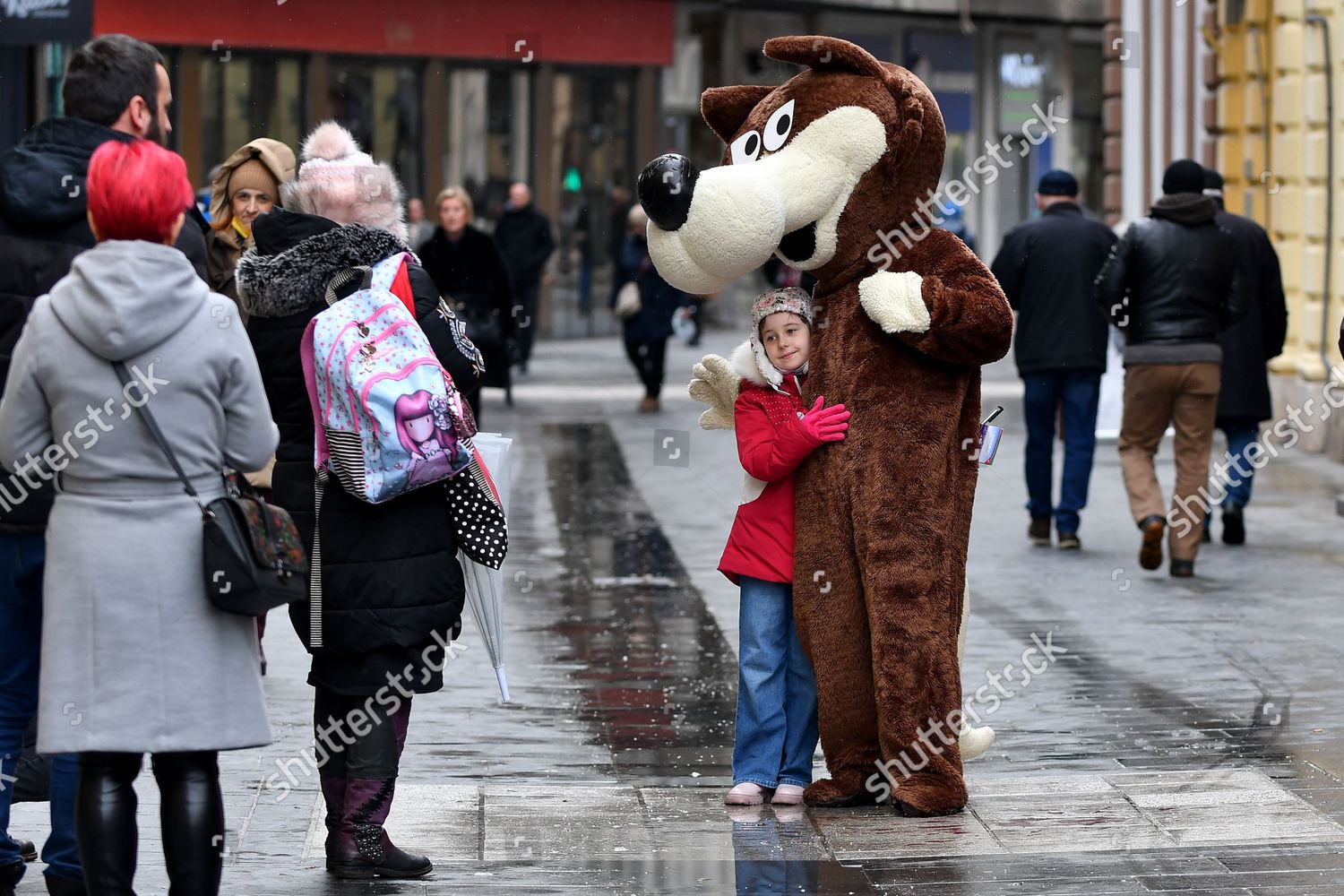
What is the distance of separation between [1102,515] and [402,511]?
7.88 m

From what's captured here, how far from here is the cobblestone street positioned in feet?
17.7

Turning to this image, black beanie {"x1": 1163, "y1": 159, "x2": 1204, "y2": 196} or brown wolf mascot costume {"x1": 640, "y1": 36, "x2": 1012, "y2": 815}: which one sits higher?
black beanie {"x1": 1163, "y1": 159, "x2": 1204, "y2": 196}

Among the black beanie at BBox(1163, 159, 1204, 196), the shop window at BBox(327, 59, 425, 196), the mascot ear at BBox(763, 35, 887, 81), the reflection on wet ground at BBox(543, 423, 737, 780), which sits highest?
the shop window at BBox(327, 59, 425, 196)

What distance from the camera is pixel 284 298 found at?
5.36m

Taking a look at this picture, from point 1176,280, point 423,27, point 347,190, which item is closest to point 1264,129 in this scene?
point 1176,280

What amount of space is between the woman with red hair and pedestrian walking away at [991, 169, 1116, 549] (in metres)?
7.18

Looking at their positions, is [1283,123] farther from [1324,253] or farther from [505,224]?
[505,224]

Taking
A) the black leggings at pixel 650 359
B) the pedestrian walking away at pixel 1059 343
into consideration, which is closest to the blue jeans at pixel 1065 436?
the pedestrian walking away at pixel 1059 343

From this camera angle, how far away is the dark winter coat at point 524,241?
72.5 ft

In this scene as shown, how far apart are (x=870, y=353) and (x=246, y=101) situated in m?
22.2

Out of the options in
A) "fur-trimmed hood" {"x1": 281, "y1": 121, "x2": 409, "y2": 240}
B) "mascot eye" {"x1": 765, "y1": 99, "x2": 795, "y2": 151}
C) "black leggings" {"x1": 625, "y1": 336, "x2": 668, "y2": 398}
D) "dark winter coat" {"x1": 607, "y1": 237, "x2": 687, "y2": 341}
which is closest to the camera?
"fur-trimmed hood" {"x1": 281, "y1": 121, "x2": 409, "y2": 240}

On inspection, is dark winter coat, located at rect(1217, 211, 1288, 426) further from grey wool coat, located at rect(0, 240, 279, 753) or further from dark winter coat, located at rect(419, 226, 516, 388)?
grey wool coat, located at rect(0, 240, 279, 753)

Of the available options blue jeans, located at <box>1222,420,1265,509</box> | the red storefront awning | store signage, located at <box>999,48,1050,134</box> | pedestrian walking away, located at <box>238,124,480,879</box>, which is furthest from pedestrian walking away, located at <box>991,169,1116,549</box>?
store signage, located at <box>999,48,1050,134</box>

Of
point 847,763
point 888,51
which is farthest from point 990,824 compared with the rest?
point 888,51
